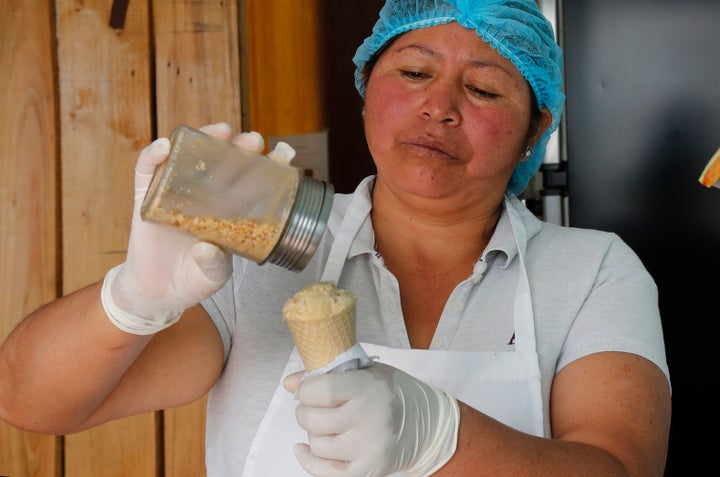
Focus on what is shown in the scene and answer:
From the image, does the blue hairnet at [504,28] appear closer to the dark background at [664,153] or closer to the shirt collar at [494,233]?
the shirt collar at [494,233]

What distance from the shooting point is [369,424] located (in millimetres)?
1113

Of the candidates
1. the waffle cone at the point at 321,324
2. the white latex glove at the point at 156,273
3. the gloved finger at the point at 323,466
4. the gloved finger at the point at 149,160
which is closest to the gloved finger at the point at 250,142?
the white latex glove at the point at 156,273

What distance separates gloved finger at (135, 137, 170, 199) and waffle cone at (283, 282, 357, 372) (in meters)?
A: 0.29

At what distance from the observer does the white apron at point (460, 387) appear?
4.86 ft

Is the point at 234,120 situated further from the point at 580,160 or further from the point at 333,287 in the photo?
the point at 580,160

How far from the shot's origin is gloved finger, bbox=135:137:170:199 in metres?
1.16

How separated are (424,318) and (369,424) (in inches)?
20.4

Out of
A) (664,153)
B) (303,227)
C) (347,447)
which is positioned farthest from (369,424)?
(664,153)

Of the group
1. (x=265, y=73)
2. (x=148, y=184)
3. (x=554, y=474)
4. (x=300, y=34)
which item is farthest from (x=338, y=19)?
(x=554, y=474)

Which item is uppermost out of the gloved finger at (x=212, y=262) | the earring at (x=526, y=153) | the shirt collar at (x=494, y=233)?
the earring at (x=526, y=153)

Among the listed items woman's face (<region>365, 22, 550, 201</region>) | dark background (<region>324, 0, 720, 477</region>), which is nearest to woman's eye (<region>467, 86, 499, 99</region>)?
woman's face (<region>365, 22, 550, 201</region>)

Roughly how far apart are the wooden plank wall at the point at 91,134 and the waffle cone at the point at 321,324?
1065 millimetres

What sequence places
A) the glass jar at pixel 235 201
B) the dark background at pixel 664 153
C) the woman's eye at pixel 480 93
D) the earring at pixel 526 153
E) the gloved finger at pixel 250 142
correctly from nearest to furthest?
the glass jar at pixel 235 201
the gloved finger at pixel 250 142
the woman's eye at pixel 480 93
the earring at pixel 526 153
the dark background at pixel 664 153

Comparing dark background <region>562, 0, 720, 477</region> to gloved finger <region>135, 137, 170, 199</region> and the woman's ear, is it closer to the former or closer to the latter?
the woman's ear
